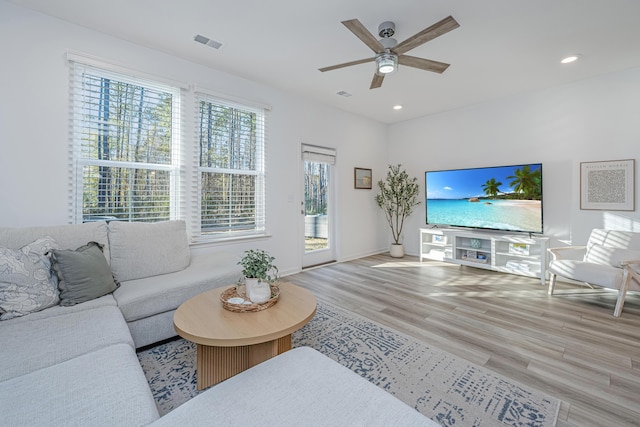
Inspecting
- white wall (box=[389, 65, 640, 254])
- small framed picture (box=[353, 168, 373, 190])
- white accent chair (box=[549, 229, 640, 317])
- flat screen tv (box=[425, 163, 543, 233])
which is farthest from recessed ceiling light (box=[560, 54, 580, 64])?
small framed picture (box=[353, 168, 373, 190])

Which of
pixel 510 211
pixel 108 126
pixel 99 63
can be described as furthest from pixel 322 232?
pixel 99 63

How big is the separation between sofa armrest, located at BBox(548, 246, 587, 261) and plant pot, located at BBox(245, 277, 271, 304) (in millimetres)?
3480

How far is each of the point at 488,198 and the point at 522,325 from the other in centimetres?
237

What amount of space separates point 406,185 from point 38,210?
519 cm

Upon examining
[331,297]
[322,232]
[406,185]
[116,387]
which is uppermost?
[406,185]

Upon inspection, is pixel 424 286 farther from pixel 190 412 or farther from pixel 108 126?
pixel 108 126

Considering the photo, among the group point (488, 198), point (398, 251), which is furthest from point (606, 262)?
point (398, 251)

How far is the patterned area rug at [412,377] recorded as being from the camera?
5.03ft

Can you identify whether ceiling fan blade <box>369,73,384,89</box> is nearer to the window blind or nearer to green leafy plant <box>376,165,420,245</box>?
the window blind

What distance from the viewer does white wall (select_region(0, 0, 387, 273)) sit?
231cm

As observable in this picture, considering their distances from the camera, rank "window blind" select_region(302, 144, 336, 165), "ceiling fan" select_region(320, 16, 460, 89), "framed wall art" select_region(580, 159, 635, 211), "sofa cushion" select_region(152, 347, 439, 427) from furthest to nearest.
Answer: "window blind" select_region(302, 144, 336, 165) → "framed wall art" select_region(580, 159, 635, 211) → "ceiling fan" select_region(320, 16, 460, 89) → "sofa cushion" select_region(152, 347, 439, 427)

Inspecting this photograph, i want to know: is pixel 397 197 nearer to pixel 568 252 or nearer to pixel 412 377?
pixel 568 252

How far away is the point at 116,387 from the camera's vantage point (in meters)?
1.11

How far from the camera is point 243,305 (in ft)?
5.90
